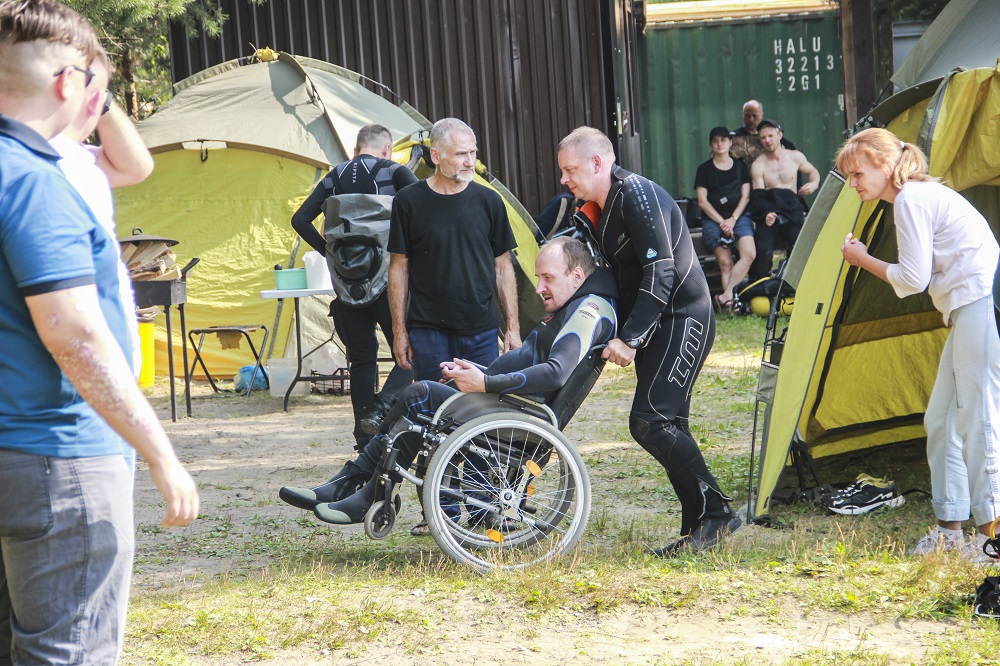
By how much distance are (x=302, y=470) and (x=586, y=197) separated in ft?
8.44

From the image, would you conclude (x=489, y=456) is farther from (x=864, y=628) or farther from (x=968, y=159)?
(x=968, y=159)

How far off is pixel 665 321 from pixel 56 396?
8.06ft

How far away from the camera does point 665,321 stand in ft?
12.8

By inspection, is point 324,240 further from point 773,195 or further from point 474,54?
point 773,195

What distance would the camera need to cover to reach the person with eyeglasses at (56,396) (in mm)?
1776

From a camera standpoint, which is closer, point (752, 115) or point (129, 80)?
point (129, 80)

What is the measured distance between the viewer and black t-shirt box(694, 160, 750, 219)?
10.6 meters

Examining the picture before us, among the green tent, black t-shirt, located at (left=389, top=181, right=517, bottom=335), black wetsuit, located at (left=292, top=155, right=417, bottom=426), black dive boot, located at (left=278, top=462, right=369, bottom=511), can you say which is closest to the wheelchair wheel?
black dive boot, located at (left=278, top=462, right=369, bottom=511)

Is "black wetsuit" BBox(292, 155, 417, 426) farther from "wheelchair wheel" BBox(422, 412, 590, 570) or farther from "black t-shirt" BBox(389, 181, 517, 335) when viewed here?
"wheelchair wheel" BBox(422, 412, 590, 570)

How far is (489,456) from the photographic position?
3.75 m

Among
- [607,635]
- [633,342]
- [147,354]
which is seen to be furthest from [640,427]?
[147,354]

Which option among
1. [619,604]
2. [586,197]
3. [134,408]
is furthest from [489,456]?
[134,408]

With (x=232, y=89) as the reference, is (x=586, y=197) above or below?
below

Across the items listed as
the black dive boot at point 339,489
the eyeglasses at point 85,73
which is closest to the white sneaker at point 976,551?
the black dive boot at point 339,489
